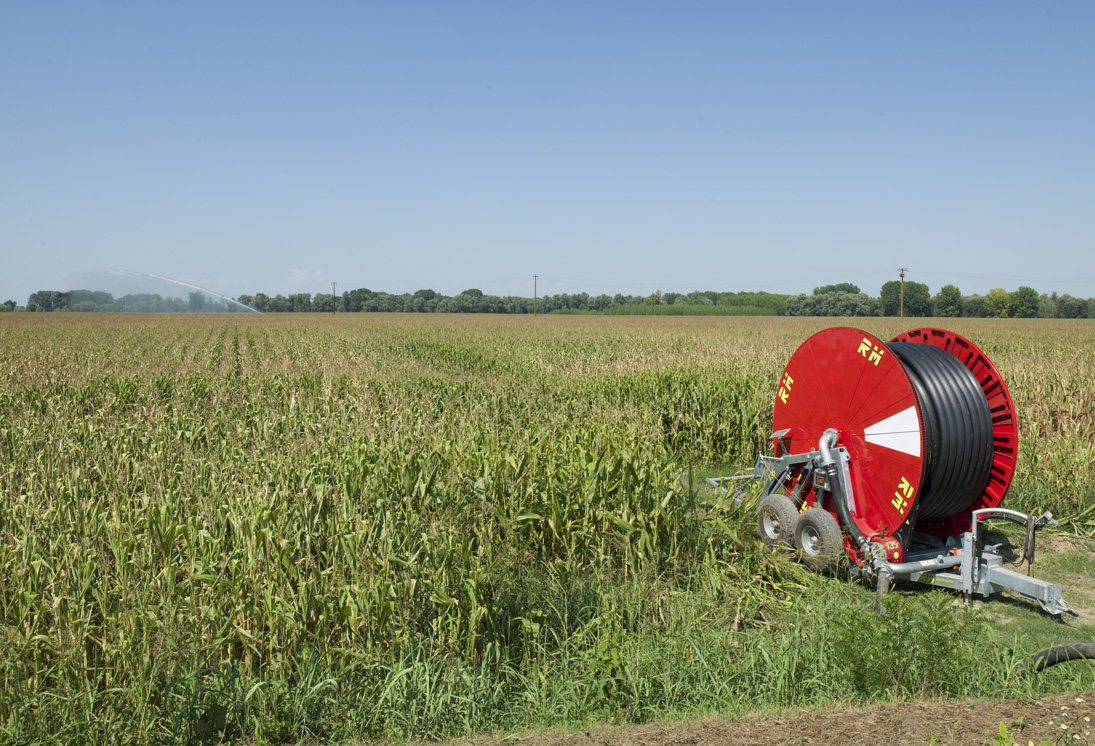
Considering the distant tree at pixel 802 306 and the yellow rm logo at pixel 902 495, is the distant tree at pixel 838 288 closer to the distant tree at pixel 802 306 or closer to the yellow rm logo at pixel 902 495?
the distant tree at pixel 802 306

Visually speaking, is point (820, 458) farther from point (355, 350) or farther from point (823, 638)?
point (355, 350)

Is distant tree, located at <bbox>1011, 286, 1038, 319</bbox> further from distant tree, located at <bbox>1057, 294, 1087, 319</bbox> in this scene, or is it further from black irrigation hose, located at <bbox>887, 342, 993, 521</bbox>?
black irrigation hose, located at <bbox>887, 342, 993, 521</bbox>

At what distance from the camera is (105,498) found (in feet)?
17.6

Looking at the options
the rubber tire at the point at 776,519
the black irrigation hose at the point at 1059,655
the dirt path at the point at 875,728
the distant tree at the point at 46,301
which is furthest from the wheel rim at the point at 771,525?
the distant tree at the point at 46,301

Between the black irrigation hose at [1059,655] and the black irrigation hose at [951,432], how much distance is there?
1.45 meters

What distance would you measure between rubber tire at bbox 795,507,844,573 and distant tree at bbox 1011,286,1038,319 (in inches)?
5260

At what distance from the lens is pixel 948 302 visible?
378ft

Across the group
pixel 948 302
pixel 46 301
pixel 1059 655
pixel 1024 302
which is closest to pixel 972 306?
pixel 948 302

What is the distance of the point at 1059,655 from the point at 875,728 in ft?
5.27

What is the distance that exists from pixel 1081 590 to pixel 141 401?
505 inches

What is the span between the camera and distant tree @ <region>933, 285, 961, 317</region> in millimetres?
114625

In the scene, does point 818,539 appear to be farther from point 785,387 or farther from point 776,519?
point 785,387

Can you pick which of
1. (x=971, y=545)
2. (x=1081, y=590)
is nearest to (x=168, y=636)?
(x=971, y=545)

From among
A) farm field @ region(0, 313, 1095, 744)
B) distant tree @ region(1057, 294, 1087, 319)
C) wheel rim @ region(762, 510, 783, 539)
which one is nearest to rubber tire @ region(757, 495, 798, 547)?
wheel rim @ region(762, 510, 783, 539)
